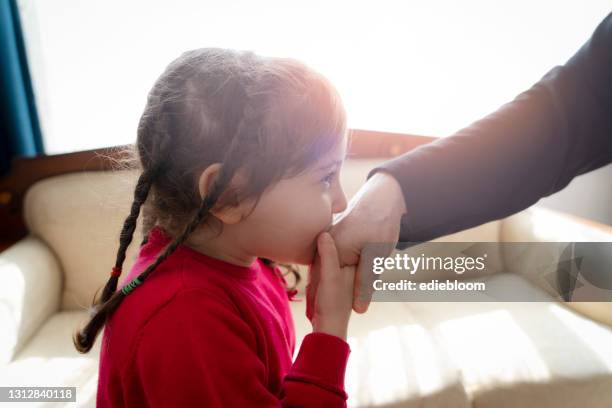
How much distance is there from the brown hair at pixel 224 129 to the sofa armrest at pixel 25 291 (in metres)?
0.91

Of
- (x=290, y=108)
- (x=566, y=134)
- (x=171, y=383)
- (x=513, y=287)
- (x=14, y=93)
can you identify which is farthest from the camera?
(x=14, y=93)

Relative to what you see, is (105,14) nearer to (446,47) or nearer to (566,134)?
(446,47)

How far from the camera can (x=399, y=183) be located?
91 centimetres

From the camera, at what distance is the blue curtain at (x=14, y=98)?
1.77m

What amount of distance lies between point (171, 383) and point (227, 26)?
1643mm

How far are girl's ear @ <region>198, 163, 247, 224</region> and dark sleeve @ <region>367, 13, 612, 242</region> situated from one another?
37 cm

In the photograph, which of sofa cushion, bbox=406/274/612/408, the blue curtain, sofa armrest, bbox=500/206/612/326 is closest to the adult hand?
sofa cushion, bbox=406/274/612/408

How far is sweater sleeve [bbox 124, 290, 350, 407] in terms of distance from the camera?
55cm

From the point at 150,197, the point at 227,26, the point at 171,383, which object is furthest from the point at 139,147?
the point at 227,26

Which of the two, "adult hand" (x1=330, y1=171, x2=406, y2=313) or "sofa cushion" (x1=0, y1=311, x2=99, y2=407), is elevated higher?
"adult hand" (x1=330, y1=171, x2=406, y2=313)

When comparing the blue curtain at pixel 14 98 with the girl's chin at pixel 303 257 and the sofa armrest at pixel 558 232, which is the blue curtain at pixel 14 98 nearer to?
the girl's chin at pixel 303 257

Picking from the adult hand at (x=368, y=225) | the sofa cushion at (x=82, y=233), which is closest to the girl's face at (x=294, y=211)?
the adult hand at (x=368, y=225)

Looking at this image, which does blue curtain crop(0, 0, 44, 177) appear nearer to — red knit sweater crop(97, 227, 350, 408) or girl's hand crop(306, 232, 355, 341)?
red knit sweater crop(97, 227, 350, 408)

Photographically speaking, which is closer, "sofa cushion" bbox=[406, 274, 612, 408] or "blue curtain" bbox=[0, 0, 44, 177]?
"sofa cushion" bbox=[406, 274, 612, 408]
